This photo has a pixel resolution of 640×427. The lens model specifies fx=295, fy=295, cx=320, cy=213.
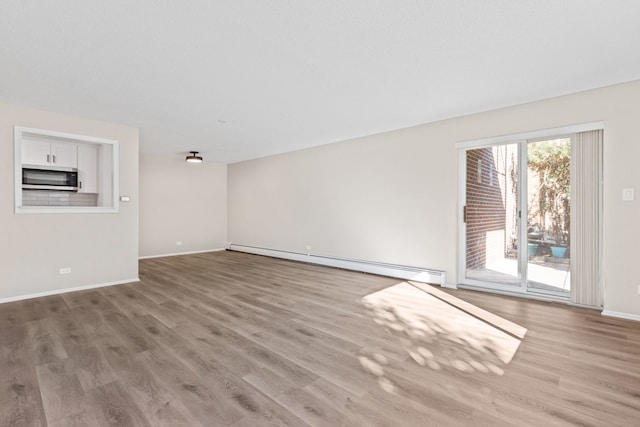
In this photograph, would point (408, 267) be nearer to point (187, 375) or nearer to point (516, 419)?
point (516, 419)

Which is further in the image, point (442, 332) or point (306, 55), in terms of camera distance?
point (442, 332)

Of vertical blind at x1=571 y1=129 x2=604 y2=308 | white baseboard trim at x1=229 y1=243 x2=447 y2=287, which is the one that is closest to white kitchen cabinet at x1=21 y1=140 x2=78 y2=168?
white baseboard trim at x1=229 y1=243 x2=447 y2=287

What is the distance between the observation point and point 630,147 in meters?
3.23

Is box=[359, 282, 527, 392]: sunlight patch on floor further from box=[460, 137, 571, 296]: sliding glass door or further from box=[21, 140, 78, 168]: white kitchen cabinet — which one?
box=[21, 140, 78, 168]: white kitchen cabinet

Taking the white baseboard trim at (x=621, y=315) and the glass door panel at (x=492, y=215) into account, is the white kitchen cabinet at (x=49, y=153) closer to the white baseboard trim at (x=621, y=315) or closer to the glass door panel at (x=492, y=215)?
the glass door panel at (x=492, y=215)

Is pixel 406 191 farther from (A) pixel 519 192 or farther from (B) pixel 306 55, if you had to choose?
(B) pixel 306 55

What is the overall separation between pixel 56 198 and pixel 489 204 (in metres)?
7.70

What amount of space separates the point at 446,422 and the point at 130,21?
3.39m

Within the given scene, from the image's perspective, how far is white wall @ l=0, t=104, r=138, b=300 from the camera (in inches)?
153

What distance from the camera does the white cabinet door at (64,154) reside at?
527 cm

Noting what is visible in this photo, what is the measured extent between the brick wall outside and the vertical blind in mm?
713

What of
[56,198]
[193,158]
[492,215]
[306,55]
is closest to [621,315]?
[492,215]

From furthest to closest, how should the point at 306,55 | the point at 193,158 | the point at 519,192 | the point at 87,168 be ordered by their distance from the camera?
the point at 193,158 < the point at 87,168 < the point at 519,192 < the point at 306,55

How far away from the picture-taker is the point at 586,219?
11.6 ft
